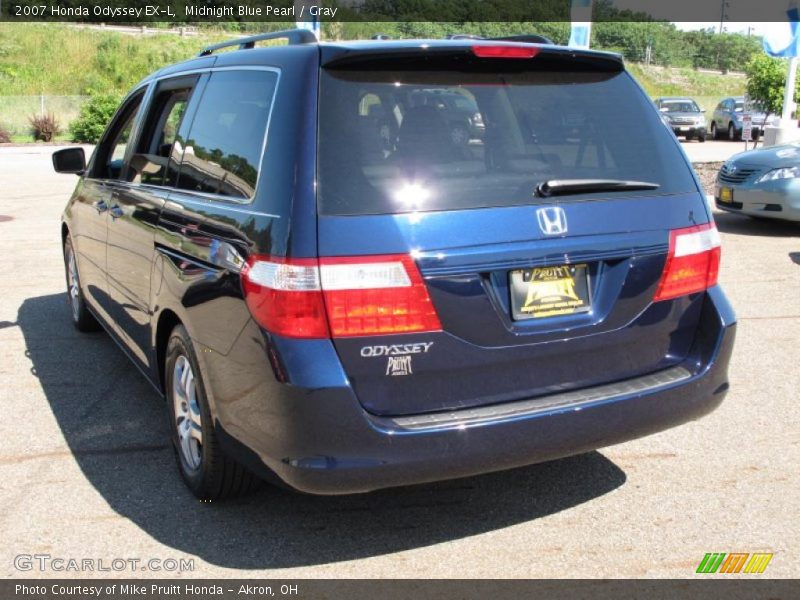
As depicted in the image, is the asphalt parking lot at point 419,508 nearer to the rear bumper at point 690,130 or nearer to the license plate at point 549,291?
the license plate at point 549,291

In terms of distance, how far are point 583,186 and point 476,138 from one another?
17.2 inches

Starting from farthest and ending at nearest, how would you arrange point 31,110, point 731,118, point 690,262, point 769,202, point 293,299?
point 31,110 < point 731,118 < point 769,202 < point 690,262 < point 293,299

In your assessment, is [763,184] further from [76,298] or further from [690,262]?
[76,298]

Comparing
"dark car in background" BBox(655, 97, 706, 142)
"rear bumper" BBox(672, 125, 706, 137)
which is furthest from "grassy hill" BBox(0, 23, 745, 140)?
"rear bumper" BBox(672, 125, 706, 137)

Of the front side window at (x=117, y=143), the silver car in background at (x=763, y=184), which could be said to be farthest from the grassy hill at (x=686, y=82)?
the front side window at (x=117, y=143)

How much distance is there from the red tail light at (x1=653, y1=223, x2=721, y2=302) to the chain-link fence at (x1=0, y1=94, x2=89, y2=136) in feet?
110

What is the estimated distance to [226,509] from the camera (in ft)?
12.4

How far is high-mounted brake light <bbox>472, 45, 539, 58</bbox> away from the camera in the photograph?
326 centimetres

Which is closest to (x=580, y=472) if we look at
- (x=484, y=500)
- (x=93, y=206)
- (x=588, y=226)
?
(x=484, y=500)

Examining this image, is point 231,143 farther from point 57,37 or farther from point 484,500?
point 57,37

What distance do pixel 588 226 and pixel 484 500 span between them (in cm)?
135

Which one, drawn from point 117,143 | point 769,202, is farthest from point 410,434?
point 769,202

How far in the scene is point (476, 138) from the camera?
3.24 meters

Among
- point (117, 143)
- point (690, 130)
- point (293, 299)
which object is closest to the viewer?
point (293, 299)
